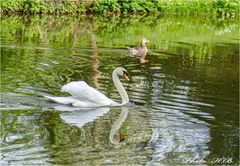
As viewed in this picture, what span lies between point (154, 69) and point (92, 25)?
1366 centimetres

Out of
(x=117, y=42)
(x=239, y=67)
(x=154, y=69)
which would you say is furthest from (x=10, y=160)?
(x=117, y=42)

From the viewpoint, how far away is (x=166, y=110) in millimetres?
12344

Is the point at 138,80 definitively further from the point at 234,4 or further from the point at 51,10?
the point at 234,4

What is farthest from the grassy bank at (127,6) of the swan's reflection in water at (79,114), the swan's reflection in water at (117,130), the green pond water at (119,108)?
the swan's reflection in water at (117,130)

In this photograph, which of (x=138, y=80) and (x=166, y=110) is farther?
(x=138, y=80)

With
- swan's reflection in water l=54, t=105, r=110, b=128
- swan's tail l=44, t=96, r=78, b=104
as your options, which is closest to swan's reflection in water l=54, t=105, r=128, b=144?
swan's reflection in water l=54, t=105, r=110, b=128

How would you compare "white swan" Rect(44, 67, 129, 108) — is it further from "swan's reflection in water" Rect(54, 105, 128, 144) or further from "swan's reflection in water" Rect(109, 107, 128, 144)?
"swan's reflection in water" Rect(109, 107, 128, 144)

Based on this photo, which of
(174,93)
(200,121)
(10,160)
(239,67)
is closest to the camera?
(10,160)

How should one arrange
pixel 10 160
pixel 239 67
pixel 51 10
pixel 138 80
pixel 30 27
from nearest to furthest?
pixel 10 160, pixel 138 80, pixel 239 67, pixel 30 27, pixel 51 10

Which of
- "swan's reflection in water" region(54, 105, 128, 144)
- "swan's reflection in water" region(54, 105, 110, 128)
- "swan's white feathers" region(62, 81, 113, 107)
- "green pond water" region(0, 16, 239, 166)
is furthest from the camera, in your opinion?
"swan's white feathers" region(62, 81, 113, 107)

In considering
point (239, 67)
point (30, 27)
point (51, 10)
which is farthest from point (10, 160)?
point (51, 10)

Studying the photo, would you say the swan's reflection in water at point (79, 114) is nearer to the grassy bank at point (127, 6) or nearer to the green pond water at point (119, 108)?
the green pond water at point (119, 108)

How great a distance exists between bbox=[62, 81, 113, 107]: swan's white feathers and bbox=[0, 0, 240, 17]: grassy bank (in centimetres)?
2183

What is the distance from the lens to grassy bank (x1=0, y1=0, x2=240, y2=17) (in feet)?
113
